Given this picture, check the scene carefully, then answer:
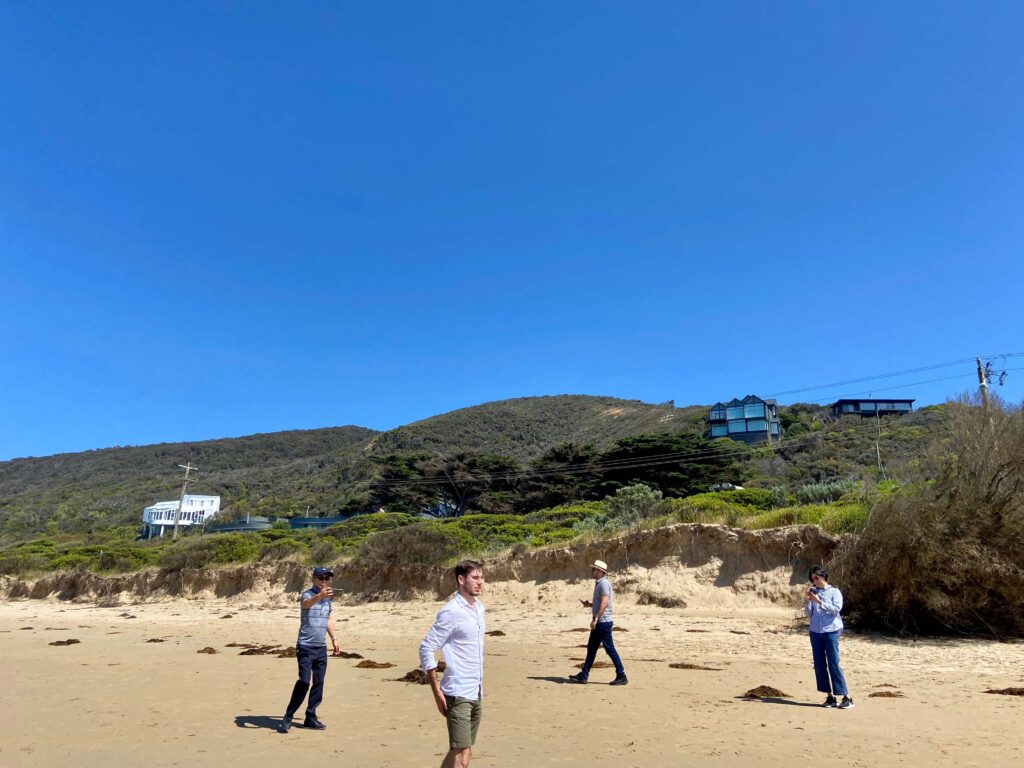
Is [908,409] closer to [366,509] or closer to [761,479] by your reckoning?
[761,479]

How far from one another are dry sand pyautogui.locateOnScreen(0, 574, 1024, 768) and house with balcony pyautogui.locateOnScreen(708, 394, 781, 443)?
53.6 meters

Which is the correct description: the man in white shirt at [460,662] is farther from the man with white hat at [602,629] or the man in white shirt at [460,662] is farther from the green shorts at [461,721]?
the man with white hat at [602,629]

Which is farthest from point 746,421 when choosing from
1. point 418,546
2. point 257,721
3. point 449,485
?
point 257,721

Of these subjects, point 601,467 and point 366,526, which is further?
point 601,467

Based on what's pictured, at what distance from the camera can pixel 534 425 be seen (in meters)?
103

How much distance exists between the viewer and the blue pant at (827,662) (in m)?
7.54

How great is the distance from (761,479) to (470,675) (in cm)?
3976

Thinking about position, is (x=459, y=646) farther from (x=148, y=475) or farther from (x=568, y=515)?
(x=148, y=475)

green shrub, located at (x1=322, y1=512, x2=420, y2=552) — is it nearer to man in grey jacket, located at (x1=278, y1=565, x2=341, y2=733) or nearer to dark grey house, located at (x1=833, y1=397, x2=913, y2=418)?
man in grey jacket, located at (x1=278, y1=565, x2=341, y2=733)

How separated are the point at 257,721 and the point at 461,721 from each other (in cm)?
438

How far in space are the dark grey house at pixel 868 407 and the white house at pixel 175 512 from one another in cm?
6657

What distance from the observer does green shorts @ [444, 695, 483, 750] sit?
4031 millimetres

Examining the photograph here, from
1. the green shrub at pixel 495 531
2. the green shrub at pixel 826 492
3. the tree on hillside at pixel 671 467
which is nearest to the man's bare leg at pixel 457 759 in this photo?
the green shrub at pixel 495 531

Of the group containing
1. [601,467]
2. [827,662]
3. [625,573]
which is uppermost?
[601,467]
